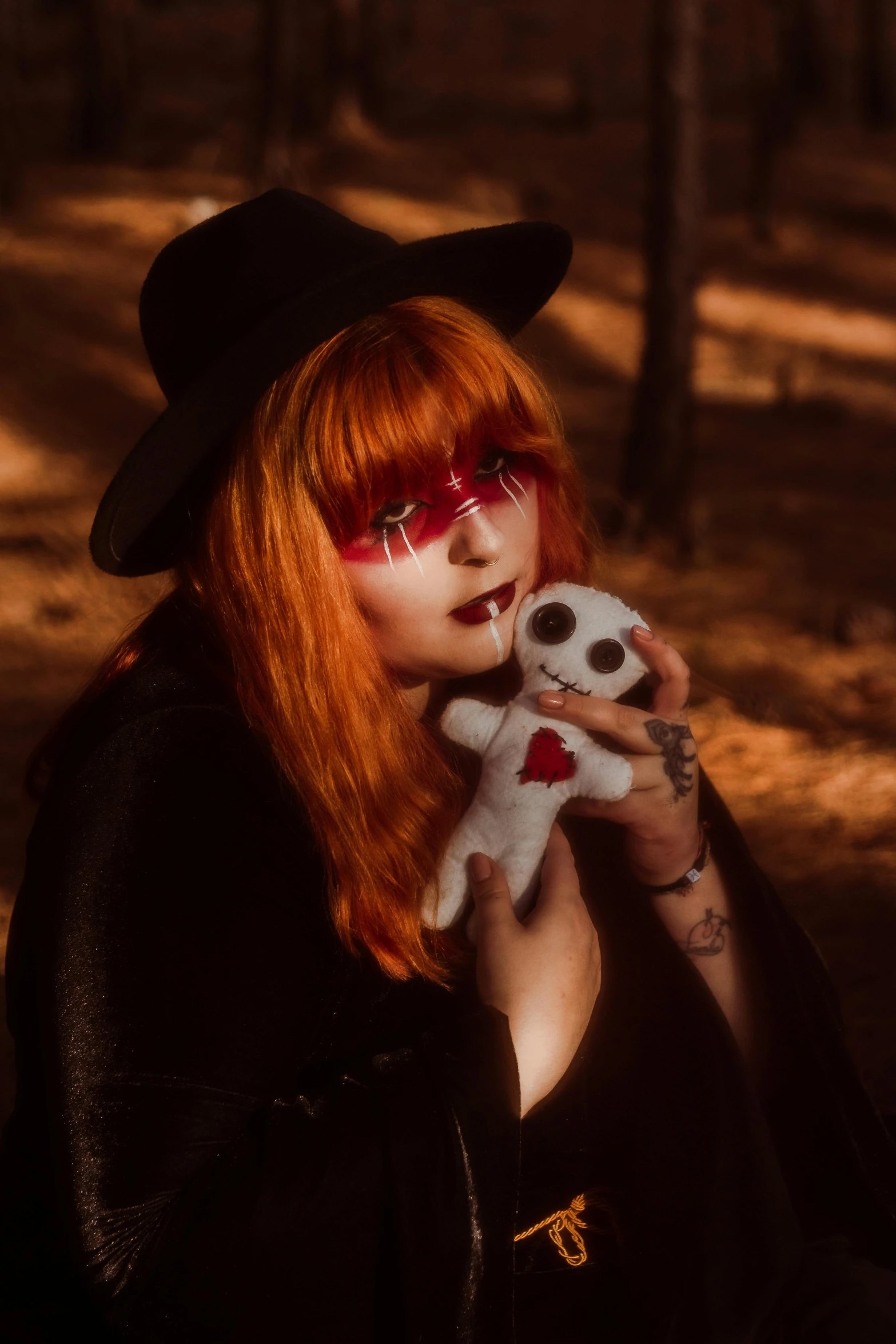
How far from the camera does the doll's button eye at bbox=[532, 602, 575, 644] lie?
6.27 ft

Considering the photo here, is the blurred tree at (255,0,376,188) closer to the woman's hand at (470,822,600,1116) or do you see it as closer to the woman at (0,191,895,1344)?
the woman at (0,191,895,1344)

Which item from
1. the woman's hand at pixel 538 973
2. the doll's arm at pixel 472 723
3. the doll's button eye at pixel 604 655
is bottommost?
the woman's hand at pixel 538 973

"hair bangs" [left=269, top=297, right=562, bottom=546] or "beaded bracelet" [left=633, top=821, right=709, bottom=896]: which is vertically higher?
"hair bangs" [left=269, top=297, right=562, bottom=546]

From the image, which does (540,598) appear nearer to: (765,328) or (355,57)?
(765,328)

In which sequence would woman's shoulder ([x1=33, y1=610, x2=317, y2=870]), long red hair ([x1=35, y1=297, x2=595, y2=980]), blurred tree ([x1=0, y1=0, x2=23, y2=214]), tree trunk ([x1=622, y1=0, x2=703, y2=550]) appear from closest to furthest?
woman's shoulder ([x1=33, y1=610, x2=317, y2=870]) → long red hair ([x1=35, y1=297, x2=595, y2=980]) → tree trunk ([x1=622, y1=0, x2=703, y2=550]) → blurred tree ([x1=0, y1=0, x2=23, y2=214])

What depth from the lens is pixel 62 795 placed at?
5.50 feet

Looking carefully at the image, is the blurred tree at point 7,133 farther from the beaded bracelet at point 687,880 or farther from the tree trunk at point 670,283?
the beaded bracelet at point 687,880

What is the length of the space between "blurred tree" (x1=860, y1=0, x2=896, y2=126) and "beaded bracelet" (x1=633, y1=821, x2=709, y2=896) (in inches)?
859

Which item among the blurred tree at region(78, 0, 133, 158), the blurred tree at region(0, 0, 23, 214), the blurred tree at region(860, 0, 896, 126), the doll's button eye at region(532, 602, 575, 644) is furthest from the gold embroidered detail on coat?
the blurred tree at region(860, 0, 896, 126)

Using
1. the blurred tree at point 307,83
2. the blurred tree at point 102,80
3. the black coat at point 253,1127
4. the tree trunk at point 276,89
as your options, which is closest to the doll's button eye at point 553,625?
the black coat at point 253,1127

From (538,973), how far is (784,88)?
17.2m

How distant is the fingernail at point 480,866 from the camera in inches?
71.7

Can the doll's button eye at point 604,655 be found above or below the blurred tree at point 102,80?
above

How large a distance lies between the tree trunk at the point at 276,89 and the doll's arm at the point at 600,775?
43.4ft
